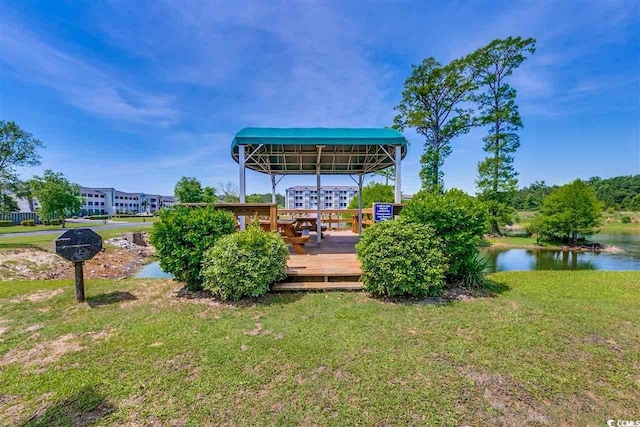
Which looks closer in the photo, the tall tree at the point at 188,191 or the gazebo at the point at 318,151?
the gazebo at the point at 318,151

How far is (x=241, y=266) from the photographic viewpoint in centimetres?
390

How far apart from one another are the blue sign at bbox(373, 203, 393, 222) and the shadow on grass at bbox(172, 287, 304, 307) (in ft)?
7.14

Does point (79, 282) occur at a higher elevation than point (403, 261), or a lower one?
lower

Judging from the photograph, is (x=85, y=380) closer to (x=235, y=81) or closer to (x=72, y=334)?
(x=72, y=334)

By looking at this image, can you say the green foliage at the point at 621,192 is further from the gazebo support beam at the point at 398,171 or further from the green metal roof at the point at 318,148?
the gazebo support beam at the point at 398,171

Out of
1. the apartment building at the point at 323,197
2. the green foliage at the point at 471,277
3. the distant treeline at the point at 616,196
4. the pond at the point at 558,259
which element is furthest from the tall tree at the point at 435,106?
the apartment building at the point at 323,197

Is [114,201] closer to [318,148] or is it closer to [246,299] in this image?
[318,148]

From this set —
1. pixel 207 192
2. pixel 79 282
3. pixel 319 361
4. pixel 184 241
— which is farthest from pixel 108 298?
pixel 207 192

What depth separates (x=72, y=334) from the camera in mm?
3072

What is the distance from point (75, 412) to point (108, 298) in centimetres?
294

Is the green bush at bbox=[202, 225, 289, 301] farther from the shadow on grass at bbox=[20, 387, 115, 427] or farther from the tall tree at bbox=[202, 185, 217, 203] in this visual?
the tall tree at bbox=[202, 185, 217, 203]

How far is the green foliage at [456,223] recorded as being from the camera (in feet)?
14.2

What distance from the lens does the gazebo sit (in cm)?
577

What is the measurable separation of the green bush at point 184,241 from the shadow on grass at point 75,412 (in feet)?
7.28
